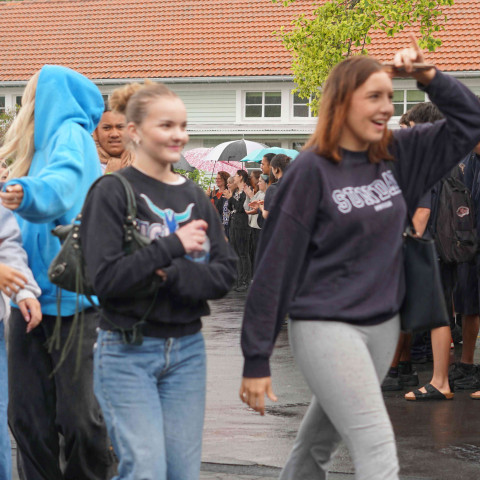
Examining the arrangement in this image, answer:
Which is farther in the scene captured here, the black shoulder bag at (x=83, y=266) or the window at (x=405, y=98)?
the window at (x=405, y=98)

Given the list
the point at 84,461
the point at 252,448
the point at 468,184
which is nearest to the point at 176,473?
the point at 84,461

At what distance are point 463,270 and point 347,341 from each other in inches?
179

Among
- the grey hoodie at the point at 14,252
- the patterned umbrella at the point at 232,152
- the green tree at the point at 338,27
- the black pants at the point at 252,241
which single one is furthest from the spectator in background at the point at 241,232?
the grey hoodie at the point at 14,252

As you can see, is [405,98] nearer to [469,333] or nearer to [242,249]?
[242,249]

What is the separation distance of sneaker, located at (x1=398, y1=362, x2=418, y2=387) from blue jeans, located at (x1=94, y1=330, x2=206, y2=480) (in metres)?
4.79

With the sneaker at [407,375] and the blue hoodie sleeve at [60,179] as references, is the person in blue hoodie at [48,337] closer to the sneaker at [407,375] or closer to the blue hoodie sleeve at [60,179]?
the blue hoodie sleeve at [60,179]

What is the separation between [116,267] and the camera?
11.4ft

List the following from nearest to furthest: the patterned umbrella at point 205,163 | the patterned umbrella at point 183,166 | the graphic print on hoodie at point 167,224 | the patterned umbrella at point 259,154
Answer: the graphic print on hoodie at point 167,224 < the patterned umbrella at point 259,154 < the patterned umbrella at point 183,166 < the patterned umbrella at point 205,163

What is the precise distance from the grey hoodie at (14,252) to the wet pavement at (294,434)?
1695 mm

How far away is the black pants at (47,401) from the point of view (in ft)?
14.9

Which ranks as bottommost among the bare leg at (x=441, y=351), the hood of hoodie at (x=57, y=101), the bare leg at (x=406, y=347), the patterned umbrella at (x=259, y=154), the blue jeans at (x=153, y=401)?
the patterned umbrella at (x=259, y=154)

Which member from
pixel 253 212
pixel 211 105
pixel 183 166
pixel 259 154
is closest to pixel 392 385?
pixel 253 212

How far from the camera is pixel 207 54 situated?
3456 centimetres

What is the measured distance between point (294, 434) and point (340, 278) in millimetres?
3206
